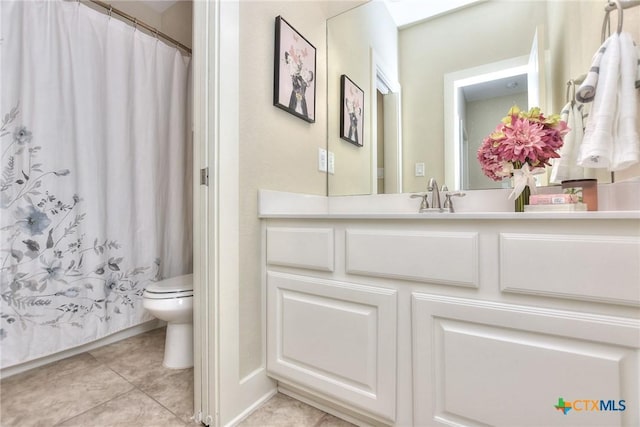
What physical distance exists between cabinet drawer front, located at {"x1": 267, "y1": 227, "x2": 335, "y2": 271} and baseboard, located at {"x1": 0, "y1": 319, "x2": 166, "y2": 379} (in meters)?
1.38

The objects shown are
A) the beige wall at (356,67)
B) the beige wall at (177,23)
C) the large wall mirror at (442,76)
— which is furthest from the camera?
the beige wall at (177,23)

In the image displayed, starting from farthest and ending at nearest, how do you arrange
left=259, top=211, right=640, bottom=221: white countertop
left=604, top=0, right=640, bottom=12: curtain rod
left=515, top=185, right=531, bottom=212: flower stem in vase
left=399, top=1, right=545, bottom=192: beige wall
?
left=399, top=1, right=545, bottom=192: beige wall → left=515, top=185, right=531, bottom=212: flower stem in vase → left=604, top=0, right=640, bottom=12: curtain rod → left=259, top=211, right=640, bottom=221: white countertop

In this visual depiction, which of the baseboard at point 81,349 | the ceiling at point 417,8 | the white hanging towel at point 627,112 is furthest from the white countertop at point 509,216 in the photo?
the baseboard at point 81,349

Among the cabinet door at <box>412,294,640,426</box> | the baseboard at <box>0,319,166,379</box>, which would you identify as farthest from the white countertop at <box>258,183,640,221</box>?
the baseboard at <box>0,319,166,379</box>

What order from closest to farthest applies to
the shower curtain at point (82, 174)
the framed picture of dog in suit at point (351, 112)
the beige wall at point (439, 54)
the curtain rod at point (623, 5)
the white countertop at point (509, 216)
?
1. the white countertop at point (509, 216)
2. the curtain rod at point (623, 5)
3. the beige wall at point (439, 54)
4. the shower curtain at point (82, 174)
5. the framed picture of dog in suit at point (351, 112)

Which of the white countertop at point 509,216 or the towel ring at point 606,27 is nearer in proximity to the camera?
the white countertop at point 509,216

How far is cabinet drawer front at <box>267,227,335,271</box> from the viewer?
42.8 inches

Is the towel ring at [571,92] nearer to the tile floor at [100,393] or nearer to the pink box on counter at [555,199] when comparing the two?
the pink box on counter at [555,199]

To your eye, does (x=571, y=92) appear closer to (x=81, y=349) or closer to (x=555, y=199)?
(x=555, y=199)

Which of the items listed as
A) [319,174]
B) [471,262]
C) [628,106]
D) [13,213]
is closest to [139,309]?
[13,213]

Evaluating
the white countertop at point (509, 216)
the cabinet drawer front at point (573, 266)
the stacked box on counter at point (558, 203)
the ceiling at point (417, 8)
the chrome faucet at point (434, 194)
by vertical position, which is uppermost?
the ceiling at point (417, 8)

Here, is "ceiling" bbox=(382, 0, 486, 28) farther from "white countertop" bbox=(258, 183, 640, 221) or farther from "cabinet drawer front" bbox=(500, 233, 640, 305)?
"cabinet drawer front" bbox=(500, 233, 640, 305)

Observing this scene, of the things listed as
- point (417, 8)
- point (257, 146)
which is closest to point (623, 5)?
point (417, 8)

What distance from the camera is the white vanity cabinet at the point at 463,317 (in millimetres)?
683
